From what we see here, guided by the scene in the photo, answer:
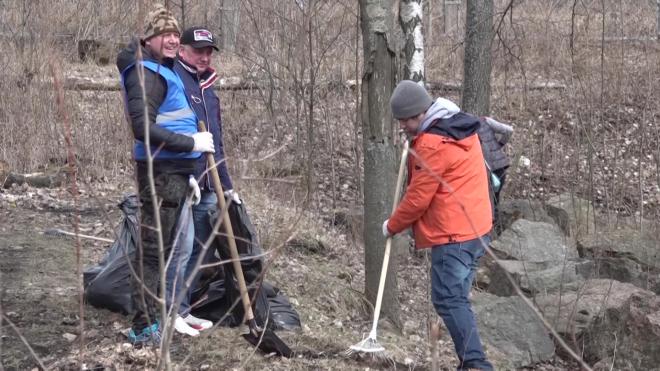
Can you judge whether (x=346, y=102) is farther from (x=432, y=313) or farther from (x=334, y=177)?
(x=432, y=313)

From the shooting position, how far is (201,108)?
16.0ft

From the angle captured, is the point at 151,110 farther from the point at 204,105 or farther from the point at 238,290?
the point at 238,290

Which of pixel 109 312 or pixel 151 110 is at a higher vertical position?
pixel 151 110

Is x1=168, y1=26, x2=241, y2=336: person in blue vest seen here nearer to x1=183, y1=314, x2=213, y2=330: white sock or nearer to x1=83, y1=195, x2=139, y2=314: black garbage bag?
x1=183, y1=314, x2=213, y2=330: white sock

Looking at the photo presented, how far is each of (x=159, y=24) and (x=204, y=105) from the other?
627 millimetres

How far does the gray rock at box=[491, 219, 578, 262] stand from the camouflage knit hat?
4.94 m

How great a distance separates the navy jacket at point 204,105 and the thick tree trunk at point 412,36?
6.51ft

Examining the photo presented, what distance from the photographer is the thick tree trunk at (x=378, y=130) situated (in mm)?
5516

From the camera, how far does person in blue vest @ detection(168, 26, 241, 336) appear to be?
4730 mm

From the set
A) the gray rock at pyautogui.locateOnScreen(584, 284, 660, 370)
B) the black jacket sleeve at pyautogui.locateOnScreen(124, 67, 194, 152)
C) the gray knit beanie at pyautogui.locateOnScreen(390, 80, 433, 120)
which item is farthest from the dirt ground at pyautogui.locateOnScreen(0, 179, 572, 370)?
the gray knit beanie at pyautogui.locateOnScreen(390, 80, 433, 120)

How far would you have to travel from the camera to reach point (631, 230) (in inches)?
376

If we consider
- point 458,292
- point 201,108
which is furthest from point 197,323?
point 458,292

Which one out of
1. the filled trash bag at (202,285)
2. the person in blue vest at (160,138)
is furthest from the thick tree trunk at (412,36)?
the person in blue vest at (160,138)

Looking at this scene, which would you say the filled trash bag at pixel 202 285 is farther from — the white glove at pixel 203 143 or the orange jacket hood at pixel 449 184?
the orange jacket hood at pixel 449 184
